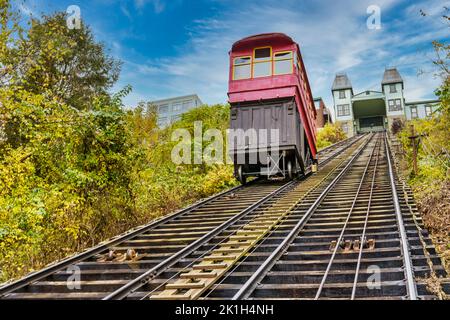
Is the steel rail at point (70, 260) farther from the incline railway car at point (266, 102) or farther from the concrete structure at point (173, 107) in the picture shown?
the concrete structure at point (173, 107)

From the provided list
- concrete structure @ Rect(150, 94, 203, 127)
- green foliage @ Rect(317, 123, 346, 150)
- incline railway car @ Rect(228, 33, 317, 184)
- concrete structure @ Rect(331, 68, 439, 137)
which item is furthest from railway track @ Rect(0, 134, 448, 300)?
concrete structure @ Rect(331, 68, 439, 137)

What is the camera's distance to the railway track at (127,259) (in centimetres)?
416

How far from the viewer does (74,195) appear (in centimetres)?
809

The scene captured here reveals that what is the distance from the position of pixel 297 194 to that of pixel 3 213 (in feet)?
21.8

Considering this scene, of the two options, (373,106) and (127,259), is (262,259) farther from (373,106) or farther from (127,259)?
(373,106)

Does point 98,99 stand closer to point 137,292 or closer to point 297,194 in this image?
point 297,194

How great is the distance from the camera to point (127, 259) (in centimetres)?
535

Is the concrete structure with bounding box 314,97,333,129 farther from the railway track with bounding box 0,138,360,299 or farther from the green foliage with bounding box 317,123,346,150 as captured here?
the railway track with bounding box 0,138,360,299

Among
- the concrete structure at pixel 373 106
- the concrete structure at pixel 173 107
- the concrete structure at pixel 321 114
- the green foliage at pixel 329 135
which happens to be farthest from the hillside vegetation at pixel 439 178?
the concrete structure at pixel 373 106

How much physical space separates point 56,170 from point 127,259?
4054mm

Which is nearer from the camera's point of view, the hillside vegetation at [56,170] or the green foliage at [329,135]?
the hillside vegetation at [56,170]

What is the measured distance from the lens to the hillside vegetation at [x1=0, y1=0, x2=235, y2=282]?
670 cm

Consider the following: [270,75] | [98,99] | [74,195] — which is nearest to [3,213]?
[74,195]

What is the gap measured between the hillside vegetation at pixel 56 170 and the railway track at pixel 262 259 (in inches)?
71.4
